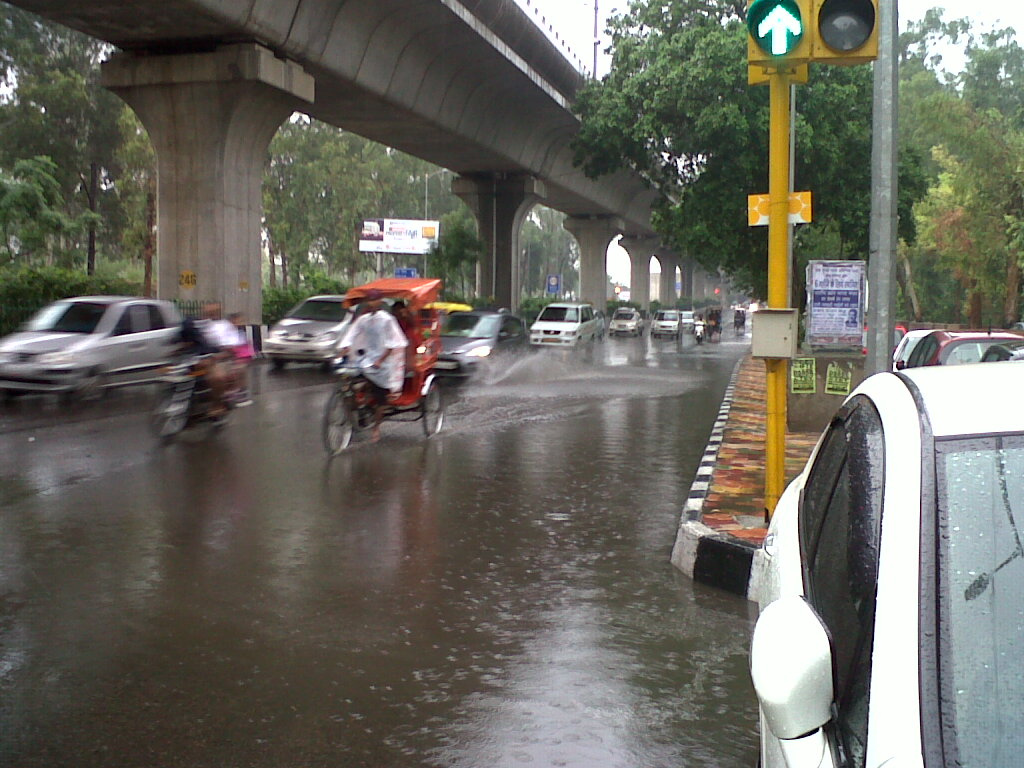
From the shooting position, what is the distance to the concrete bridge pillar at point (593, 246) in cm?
6178

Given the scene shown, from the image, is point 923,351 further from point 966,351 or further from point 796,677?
point 796,677

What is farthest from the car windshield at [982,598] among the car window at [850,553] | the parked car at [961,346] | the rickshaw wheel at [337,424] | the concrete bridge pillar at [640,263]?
the concrete bridge pillar at [640,263]

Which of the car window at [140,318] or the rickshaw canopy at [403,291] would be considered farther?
the car window at [140,318]

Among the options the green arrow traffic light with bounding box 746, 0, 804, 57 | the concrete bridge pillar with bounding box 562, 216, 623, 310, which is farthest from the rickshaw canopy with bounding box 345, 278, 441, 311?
the concrete bridge pillar with bounding box 562, 216, 623, 310

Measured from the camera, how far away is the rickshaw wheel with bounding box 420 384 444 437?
13.7 metres

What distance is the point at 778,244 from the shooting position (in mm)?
7152

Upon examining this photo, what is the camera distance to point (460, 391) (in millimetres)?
21125

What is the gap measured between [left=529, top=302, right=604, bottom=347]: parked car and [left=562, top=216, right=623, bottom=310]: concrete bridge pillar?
22.0 metres

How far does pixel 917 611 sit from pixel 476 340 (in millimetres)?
21942

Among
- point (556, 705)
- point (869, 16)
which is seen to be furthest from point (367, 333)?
point (556, 705)

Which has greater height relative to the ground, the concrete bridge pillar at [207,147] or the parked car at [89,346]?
the concrete bridge pillar at [207,147]

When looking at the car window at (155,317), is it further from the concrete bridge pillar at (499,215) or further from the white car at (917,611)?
the concrete bridge pillar at (499,215)

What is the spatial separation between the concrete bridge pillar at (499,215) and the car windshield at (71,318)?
29.2 meters

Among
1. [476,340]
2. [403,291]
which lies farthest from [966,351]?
[476,340]
